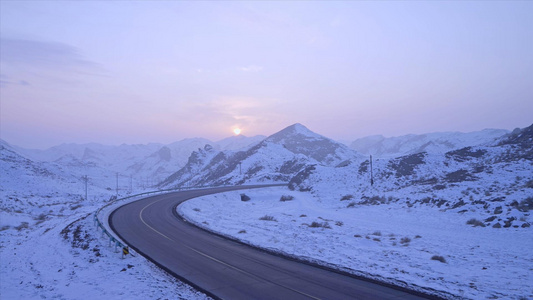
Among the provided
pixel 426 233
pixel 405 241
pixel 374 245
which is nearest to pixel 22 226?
pixel 374 245

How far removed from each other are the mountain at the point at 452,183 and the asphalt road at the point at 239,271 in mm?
18596

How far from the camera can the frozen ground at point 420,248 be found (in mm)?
13230

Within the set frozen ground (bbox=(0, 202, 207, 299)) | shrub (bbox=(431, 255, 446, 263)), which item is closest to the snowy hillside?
shrub (bbox=(431, 255, 446, 263))

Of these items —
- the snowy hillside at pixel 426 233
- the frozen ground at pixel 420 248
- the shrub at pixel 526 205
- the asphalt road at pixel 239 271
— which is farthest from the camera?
the shrub at pixel 526 205

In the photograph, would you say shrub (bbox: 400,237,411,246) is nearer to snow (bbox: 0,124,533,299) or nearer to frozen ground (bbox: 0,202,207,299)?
snow (bbox: 0,124,533,299)

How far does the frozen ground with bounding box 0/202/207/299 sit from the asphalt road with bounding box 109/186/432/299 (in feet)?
3.72

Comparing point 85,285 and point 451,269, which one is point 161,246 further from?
point 451,269

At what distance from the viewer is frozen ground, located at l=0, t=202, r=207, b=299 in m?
12.7

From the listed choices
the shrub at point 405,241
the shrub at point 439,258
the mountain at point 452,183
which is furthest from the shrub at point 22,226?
the shrub at point 439,258

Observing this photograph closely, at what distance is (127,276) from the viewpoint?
1452 centimetres

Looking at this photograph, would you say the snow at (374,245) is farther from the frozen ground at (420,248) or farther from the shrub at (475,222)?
the shrub at (475,222)

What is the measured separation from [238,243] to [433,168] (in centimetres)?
5756

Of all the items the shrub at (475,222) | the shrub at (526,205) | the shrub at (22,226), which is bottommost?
the shrub at (22,226)

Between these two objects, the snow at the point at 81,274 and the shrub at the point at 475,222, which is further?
the shrub at the point at 475,222
